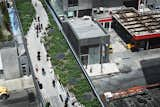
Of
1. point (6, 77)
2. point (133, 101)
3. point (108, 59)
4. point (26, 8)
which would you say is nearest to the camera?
point (133, 101)

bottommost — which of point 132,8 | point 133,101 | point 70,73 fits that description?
point 133,101

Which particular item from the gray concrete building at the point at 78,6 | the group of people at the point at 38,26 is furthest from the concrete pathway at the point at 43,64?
the gray concrete building at the point at 78,6

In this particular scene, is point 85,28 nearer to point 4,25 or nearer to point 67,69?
point 67,69

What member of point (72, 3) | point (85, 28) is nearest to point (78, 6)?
point (72, 3)

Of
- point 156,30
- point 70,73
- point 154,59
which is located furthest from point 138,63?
point 70,73

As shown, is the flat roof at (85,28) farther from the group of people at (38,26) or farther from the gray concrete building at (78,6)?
the group of people at (38,26)

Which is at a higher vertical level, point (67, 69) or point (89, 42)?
Answer: point (89, 42)

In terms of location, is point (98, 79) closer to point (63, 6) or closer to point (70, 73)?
point (70, 73)
